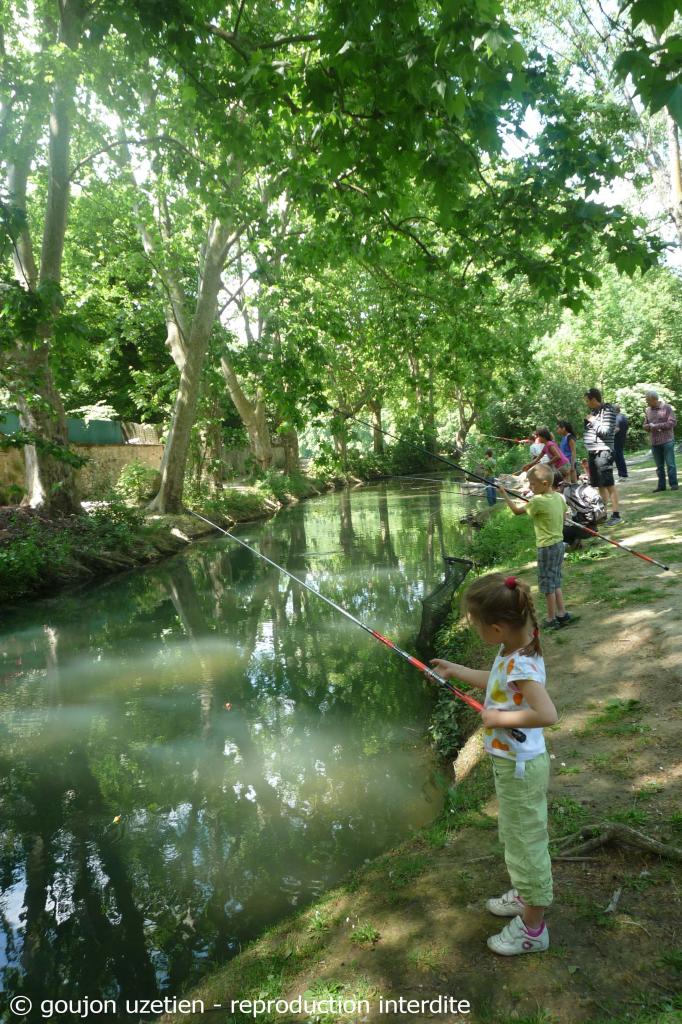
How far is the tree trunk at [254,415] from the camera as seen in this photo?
2589 centimetres

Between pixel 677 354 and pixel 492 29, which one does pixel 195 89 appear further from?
pixel 677 354

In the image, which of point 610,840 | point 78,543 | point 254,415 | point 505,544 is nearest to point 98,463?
point 254,415

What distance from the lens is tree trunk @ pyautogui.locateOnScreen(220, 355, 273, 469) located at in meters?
25.9

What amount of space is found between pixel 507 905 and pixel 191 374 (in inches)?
687

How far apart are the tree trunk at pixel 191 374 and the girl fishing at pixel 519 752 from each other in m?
15.6

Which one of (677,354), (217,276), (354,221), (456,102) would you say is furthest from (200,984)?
(677,354)

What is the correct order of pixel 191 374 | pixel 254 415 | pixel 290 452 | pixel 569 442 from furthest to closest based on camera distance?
pixel 290 452 < pixel 254 415 < pixel 191 374 < pixel 569 442

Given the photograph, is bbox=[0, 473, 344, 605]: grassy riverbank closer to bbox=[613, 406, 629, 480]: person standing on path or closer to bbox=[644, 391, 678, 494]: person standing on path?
bbox=[613, 406, 629, 480]: person standing on path

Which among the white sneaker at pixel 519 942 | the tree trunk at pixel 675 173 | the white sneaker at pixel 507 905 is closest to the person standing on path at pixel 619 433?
the tree trunk at pixel 675 173

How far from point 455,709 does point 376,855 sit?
194 cm

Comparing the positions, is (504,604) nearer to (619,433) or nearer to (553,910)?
(553,910)

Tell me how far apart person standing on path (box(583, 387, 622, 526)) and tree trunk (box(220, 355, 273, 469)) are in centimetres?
1756

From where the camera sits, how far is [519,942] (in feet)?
8.43

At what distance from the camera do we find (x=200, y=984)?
3078 millimetres
